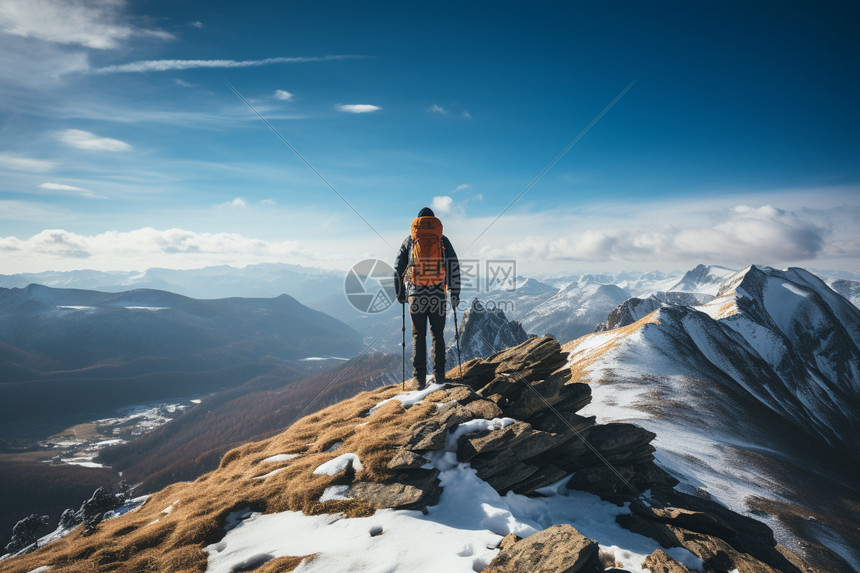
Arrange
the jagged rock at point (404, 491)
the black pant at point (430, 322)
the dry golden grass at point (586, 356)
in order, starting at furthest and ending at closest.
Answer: the dry golden grass at point (586, 356)
the black pant at point (430, 322)
the jagged rock at point (404, 491)

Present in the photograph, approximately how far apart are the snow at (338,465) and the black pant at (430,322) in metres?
5.88

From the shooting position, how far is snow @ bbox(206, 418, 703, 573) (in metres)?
8.62

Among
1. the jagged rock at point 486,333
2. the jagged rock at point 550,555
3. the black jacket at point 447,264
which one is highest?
the black jacket at point 447,264

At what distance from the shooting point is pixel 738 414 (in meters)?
44.7

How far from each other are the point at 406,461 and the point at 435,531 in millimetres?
2662

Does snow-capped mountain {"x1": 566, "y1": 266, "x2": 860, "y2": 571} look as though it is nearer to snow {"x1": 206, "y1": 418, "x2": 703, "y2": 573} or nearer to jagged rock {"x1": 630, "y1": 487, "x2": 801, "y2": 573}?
jagged rock {"x1": 630, "y1": 487, "x2": 801, "y2": 573}

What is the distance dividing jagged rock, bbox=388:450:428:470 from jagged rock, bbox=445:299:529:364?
168 meters

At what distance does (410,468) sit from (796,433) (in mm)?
69128

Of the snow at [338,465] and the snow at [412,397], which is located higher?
the snow at [412,397]

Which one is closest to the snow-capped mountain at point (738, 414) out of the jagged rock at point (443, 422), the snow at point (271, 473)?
the jagged rock at point (443, 422)

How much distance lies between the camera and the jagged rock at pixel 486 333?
604 feet

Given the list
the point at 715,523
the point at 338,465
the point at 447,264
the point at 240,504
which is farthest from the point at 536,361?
the point at 240,504

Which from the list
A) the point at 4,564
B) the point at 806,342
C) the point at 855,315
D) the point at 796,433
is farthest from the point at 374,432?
the point at 855,315

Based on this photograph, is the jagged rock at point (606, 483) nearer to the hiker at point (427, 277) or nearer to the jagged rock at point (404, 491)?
the jagged rock at point (404, 491)
